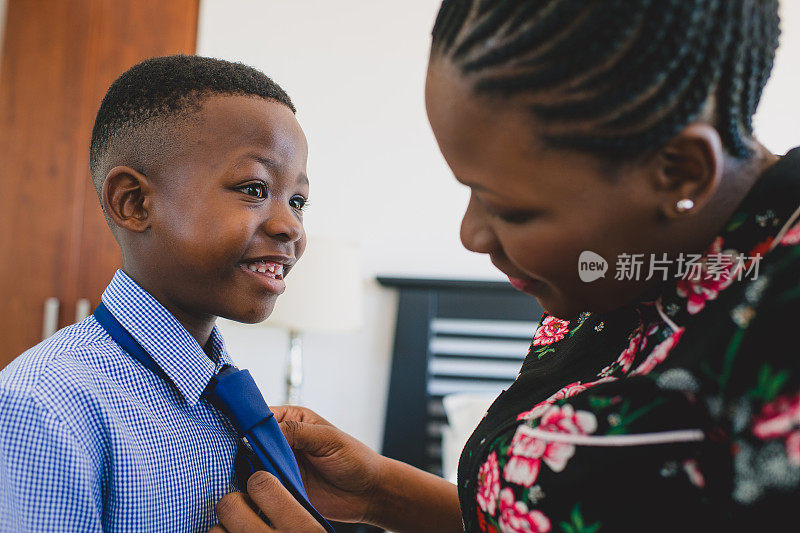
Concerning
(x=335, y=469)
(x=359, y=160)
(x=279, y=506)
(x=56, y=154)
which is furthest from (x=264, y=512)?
(x=56, y=154)

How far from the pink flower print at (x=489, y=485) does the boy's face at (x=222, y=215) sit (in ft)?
1.44

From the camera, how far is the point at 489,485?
0.54 meters

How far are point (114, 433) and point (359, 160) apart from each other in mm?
2219

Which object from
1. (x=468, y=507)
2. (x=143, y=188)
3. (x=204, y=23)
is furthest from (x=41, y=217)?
(x=468, y=507)

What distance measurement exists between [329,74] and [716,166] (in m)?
2.53

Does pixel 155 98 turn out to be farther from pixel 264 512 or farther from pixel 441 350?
pixel 441 350

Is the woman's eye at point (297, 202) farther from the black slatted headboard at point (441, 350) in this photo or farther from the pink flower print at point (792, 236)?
the black slatted headboard at point (441, 350)

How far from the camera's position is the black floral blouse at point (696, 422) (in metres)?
0.39

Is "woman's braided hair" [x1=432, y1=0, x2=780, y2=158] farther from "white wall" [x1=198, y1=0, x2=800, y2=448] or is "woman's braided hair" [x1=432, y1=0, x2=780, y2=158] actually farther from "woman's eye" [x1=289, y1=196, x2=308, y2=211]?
"white wall" [x1=198, y1=0, x2=800, y2=448]

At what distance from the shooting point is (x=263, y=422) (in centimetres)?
79

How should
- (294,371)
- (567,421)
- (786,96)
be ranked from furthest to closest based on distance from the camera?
(786,96), (294,371), (567,421)

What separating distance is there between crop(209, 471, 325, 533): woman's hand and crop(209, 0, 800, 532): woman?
0.22m

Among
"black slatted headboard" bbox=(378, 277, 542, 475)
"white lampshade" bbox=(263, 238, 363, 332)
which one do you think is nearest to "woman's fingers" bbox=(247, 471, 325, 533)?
"white lampshade" bbox=(263, 238, 363, 332)

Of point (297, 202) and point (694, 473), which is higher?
point (297, 202)
